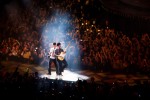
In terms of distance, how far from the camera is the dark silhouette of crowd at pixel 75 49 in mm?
8195

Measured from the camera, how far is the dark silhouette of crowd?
8.20 metres

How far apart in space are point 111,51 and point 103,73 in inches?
55.1

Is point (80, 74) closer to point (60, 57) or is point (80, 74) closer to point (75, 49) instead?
point (60, 57)

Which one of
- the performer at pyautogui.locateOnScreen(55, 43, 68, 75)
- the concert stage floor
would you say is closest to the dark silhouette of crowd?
the concert stage floor

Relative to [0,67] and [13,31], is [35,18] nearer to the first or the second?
[13,31]

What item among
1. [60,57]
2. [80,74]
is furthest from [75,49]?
[60,57]

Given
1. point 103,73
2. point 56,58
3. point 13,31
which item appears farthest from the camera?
point 13,31

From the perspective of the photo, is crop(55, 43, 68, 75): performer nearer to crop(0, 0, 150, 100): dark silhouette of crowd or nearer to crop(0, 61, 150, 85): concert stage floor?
crop(0, 61, 150, 85): concert stage floor

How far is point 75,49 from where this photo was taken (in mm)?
15570

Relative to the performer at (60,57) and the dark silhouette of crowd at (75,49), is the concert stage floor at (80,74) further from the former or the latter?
the dark silhouette of crowd at (75,49)

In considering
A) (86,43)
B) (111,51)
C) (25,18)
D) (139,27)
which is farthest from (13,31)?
(139,27)

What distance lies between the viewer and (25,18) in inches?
772

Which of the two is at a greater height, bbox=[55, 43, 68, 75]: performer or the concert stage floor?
bbox=[55, 43, 68, 75]: performer

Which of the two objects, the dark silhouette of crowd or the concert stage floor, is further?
the concert stage floor
